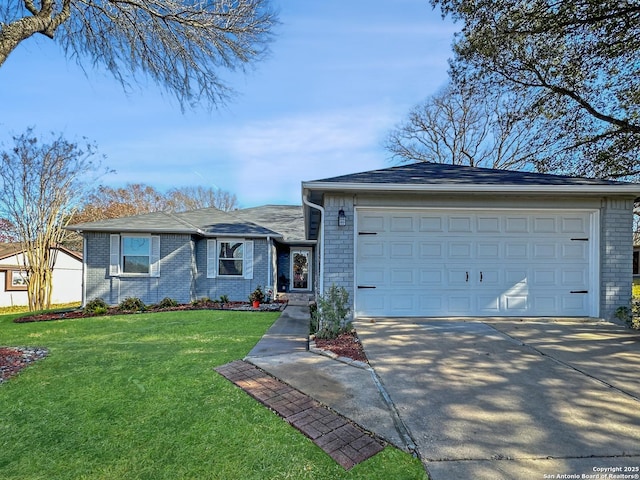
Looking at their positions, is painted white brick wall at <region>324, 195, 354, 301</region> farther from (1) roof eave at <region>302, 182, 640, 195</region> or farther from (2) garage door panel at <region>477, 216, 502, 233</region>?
(2) garage door panel at <region>477, 216, 502, 233</region>

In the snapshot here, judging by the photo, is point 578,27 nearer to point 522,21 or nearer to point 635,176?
point 522,21

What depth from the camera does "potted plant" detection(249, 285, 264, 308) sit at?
36.9 ft

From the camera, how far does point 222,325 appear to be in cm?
765

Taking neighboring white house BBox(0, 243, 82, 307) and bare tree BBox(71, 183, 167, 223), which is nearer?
neighboring white house BBox(0, 243, 82, 307)

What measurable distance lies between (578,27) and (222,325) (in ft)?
38.0

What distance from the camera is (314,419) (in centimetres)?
287

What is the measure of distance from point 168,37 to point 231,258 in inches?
304

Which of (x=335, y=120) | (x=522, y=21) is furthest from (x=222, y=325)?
(x=522, y=21)

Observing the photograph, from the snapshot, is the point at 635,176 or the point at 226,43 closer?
the point at 226,43

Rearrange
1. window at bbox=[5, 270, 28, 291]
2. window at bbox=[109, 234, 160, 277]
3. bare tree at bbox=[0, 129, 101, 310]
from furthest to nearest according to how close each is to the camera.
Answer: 1. window at bbox=[5, 270, 28, 291]
2. bare tree at bbox=[0, 129, 101, 310]
3. window at bbox=[109, 234, 160, 277]

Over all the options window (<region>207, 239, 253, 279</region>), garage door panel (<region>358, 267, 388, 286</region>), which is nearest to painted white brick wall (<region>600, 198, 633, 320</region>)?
garage door panel (<region>358, 267, 388, 286</region>)

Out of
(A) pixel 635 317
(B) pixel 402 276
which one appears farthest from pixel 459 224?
(A) pixel 635 317

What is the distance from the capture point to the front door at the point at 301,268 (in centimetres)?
1525

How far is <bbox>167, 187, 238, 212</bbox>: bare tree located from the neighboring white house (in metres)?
10.5
